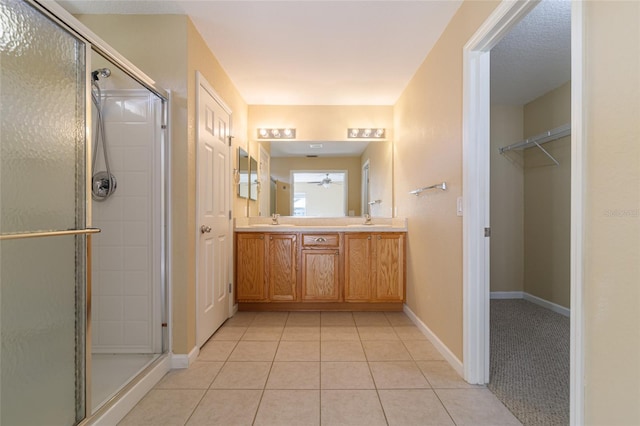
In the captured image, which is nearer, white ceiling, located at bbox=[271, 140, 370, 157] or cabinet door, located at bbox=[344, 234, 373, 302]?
cabinet door, located at bbox=[344, 234, 373, 302]

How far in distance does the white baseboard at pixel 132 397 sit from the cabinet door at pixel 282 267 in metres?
1.22

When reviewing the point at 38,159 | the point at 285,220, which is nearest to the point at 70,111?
the point at 38,159

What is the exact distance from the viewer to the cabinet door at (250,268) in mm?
2953

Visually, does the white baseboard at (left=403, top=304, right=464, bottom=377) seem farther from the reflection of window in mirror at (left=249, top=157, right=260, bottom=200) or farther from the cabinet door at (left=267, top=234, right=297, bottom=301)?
the reflection of window in mirror at (left=249, top=157, right=260, bottom=200)

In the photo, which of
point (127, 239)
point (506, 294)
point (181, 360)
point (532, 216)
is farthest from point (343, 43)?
point (506, 294)

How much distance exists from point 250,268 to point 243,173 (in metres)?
0.99

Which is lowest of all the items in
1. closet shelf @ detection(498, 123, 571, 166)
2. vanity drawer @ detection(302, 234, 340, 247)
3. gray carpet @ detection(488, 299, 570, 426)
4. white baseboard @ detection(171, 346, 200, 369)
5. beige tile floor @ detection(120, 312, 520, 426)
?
beige tile floor @ detection(120, 312, 520, 426)

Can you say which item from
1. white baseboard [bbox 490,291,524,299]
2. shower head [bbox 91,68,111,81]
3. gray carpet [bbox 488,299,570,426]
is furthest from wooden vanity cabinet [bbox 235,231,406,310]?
shower head [bbox 91,68,111,81]

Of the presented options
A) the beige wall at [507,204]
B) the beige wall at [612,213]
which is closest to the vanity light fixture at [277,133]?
the beige wall at [507,204]

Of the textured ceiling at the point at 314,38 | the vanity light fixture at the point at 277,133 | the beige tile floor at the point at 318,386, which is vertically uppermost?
the textured ceiling at the point at 314,38

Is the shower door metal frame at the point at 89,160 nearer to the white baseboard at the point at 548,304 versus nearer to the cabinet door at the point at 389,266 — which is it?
the cabinet door at the point at 389,266

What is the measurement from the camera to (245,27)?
2062 mm

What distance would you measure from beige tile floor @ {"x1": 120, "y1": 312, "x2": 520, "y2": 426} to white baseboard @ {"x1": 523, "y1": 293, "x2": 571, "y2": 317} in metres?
1.64

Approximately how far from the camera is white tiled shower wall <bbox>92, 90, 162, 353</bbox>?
1.93 metres
